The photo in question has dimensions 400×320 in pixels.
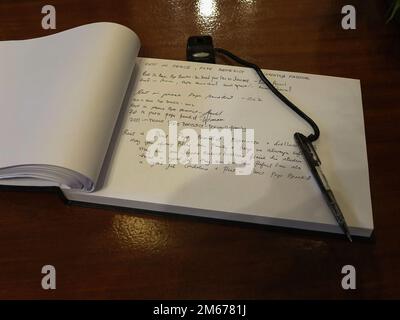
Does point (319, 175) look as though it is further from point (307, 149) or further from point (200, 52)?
point (200, 52)

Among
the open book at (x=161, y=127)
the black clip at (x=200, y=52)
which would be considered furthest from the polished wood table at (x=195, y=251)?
the black clip at (x=200, y=52)

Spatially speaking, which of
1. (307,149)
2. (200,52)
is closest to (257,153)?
(307,149)

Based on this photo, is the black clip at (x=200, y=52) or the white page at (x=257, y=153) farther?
the black clip at (x=200, y=52)

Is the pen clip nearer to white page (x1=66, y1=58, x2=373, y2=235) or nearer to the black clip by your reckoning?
white page (x1=66, y1=58, x2=373, y2=235)

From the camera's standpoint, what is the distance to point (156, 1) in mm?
690

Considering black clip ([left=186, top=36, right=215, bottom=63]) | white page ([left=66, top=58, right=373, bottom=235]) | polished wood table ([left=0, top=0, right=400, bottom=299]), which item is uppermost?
black clip ([left=186, top=36, right=215, bottom=63])

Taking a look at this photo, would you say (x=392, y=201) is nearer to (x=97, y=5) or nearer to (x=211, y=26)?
(x=211, y=26)

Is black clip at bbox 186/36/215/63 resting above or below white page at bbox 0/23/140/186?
above

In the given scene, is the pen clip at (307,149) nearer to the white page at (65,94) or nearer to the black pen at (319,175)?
the black pen at (319,175)

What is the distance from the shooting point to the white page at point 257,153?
0.48 metres

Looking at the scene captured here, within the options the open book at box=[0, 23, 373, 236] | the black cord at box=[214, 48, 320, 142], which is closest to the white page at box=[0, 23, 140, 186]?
the open book at box=[0, 23, 373, 236]

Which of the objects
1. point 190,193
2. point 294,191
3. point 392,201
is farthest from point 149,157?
point 392,201

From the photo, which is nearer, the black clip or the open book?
the open book

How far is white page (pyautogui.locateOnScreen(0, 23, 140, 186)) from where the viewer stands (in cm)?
47
